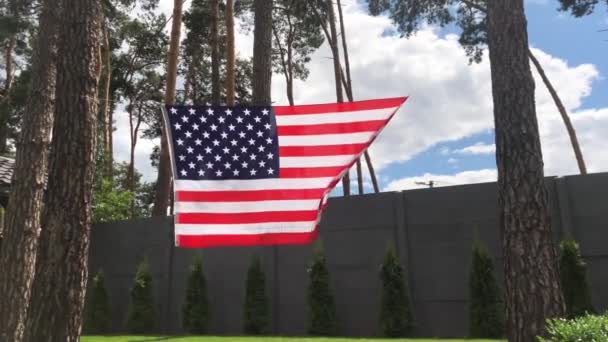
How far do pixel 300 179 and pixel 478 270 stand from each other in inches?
223

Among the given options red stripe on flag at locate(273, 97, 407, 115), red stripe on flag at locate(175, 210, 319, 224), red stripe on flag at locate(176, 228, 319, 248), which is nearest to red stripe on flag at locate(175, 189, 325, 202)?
red stripe on flag at locate(175, 210, 319, 224)

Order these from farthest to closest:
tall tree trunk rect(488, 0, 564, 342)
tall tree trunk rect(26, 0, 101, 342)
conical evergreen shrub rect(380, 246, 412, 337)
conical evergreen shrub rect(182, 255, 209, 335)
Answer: conical evergreen shrub rect(182, 255, 209, 335), conical evergreen shrub rect(380, 246, 412, 337), tall tree trunk rect(488, 0, 564, 342), tall tree trunk rect(26, 0, 101, 342)

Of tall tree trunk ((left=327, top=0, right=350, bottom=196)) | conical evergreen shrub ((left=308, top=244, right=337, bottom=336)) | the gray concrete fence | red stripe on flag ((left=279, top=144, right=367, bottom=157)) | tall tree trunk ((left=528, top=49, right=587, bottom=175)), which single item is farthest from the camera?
tall tree trunk ((left=327, top=0, right=350, bottom=196))

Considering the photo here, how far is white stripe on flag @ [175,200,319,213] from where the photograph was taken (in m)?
6.15

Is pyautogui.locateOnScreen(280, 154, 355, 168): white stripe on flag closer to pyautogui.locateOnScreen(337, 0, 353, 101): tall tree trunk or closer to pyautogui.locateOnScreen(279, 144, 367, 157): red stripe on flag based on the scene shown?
pyautogui.locateOnScreen(279, 144, 367, 157): red stripe on flag

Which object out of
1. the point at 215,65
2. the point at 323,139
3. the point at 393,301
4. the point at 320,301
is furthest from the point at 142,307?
the point at 323,139

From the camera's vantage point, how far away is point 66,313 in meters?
5.57

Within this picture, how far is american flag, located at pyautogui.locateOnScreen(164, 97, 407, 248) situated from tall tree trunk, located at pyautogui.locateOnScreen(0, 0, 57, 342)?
302 cm

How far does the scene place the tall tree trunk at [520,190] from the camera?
19.6ft

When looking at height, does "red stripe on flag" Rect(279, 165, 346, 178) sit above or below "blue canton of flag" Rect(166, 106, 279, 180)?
below

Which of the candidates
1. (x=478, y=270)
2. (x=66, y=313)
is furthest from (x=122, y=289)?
(x=66, y=313)

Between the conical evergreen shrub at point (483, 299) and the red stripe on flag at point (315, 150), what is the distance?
5.58 meters

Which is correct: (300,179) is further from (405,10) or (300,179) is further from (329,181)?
(405,10)

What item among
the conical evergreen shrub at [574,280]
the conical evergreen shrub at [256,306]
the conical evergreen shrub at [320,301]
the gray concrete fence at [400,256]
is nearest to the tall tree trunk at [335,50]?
the gray concrete fence at [400,256]
